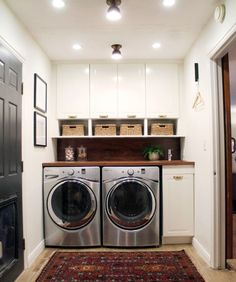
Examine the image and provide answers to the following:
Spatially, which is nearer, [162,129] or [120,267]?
[120,267]

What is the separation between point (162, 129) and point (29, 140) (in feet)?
6.08

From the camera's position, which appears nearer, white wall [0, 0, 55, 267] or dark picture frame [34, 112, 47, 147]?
white wall [0, 0, 55, 267]

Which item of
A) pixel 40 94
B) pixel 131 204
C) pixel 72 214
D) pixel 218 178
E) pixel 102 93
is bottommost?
pixel 72 214

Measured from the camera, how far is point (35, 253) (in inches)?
114

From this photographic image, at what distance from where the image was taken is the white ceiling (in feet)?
7.81

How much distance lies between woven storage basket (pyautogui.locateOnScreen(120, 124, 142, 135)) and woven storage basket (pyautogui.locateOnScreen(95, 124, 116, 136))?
0.40 feet

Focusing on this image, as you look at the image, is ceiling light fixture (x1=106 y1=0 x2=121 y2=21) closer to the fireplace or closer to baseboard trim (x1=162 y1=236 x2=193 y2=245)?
the fireplace

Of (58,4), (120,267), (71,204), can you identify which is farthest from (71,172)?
(58,4)

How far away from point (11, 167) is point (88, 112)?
1.64m

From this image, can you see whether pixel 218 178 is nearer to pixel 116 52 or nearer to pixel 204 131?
pixel 204 131

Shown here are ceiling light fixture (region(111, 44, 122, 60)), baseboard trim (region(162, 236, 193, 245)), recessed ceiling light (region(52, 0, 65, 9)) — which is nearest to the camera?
recessed ceiling light (region(52, 0, 65, 9))

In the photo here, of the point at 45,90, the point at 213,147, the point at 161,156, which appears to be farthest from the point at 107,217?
the point at 45,90

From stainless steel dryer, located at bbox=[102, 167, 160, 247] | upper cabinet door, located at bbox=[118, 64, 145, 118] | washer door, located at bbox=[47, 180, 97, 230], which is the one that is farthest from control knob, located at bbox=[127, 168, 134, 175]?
upper cabinet door, located at bbox=[118, 64, 145, 118]

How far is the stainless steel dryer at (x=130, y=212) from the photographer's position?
3.21 metres
